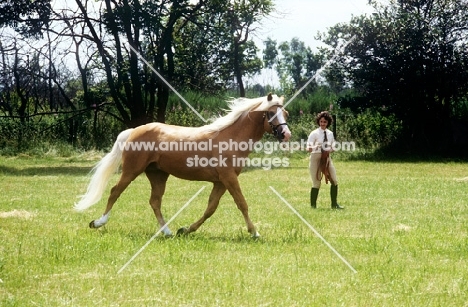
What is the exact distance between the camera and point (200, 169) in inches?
299

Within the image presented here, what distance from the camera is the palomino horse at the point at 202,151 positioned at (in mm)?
7434

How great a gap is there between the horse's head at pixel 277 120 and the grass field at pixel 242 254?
47.3 inches

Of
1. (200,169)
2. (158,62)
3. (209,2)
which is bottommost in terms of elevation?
(200,169)

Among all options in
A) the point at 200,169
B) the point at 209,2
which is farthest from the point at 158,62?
the point at 200,169

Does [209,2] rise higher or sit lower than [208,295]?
higher

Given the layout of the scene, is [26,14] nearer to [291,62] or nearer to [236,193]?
[236,193]

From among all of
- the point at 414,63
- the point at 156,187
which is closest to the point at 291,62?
the point at 414,63

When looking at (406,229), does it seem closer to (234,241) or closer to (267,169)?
(234,241)

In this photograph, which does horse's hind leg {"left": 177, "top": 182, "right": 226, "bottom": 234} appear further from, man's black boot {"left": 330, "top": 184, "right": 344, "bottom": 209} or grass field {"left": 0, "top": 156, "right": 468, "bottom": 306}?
man's black boot {"left": 330, "top": 184, "right": 344, "bottom": 209}

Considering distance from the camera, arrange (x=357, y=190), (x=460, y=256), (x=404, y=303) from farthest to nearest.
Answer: (x=357, y=190)
(x=460, y=256)
(x=404, y=303)

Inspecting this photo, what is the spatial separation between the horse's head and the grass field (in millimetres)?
1202

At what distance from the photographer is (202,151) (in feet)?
24.9

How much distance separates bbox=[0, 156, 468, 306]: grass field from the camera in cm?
475

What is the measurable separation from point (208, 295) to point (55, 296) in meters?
1.18
